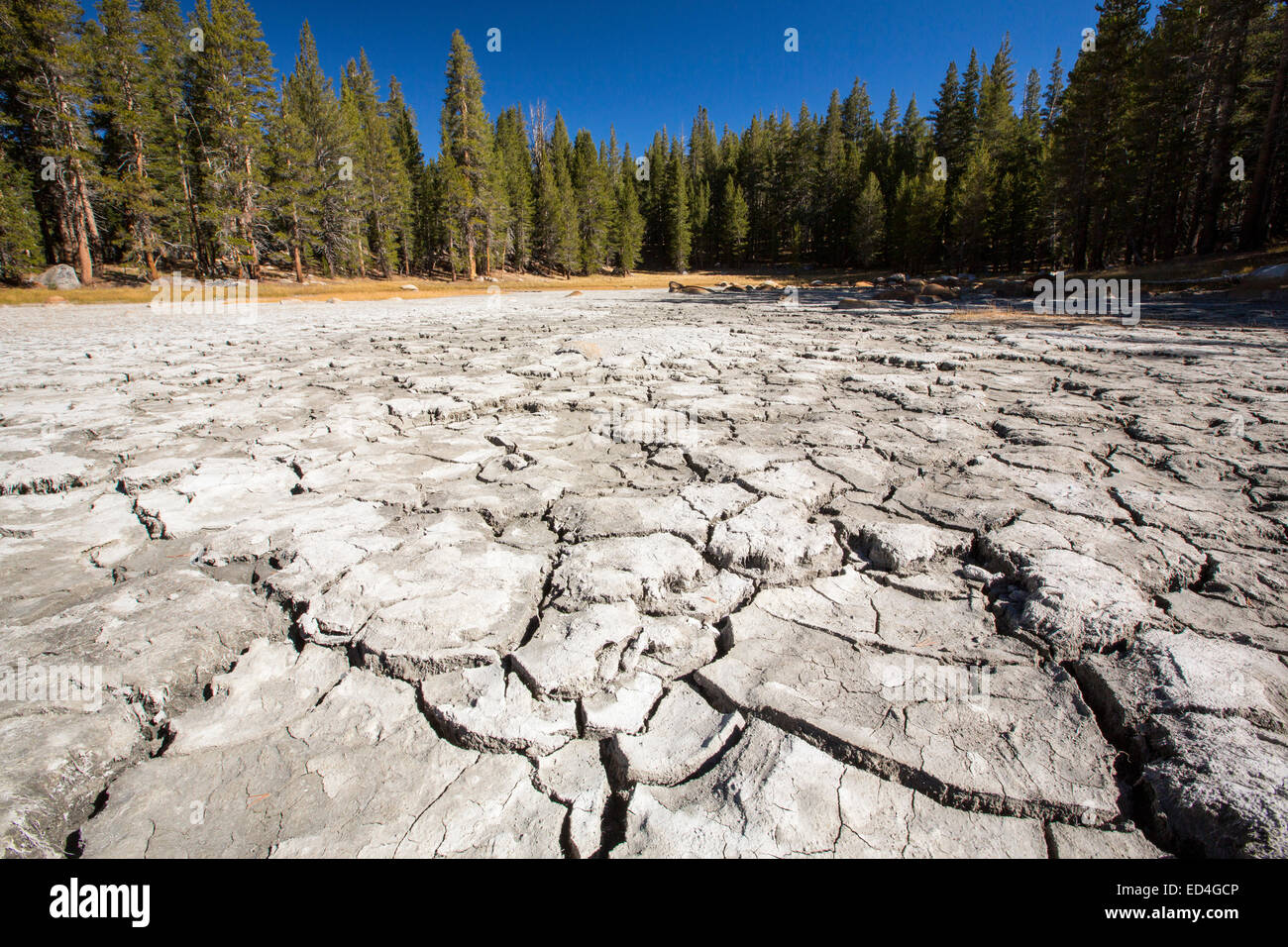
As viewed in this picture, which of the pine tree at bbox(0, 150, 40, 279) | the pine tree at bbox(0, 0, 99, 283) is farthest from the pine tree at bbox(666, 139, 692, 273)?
the pine tree at bbox(0, 150, 40, 279)

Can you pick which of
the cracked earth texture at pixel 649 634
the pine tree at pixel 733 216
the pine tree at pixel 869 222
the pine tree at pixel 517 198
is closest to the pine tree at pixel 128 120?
the pine tree at pixel 517 198

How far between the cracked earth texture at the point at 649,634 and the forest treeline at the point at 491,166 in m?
23.9

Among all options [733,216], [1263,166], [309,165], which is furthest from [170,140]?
[1263,166]

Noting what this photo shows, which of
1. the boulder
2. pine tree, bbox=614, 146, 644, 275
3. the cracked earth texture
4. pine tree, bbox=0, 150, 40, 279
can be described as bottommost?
the cracked earth texture

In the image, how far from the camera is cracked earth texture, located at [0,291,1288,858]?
1.19m

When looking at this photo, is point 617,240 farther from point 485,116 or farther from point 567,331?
point 567,331

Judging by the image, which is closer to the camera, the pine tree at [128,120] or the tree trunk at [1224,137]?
the tree trunk at [1224,137]

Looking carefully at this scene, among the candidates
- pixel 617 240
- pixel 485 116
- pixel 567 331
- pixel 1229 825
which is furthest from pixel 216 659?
pixel 617 240

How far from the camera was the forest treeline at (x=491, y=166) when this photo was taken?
1964 cm

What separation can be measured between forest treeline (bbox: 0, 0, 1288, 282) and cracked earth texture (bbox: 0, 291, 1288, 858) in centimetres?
2387

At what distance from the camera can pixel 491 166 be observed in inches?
1233

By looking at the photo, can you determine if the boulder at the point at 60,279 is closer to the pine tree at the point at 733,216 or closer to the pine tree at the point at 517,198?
the pine tree at the point at 517,198

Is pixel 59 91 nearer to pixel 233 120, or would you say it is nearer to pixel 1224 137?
pixel 233 120

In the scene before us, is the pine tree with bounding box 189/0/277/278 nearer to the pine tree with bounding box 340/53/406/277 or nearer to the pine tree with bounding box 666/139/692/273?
the pine tree with bounding box 340/53/406/277
